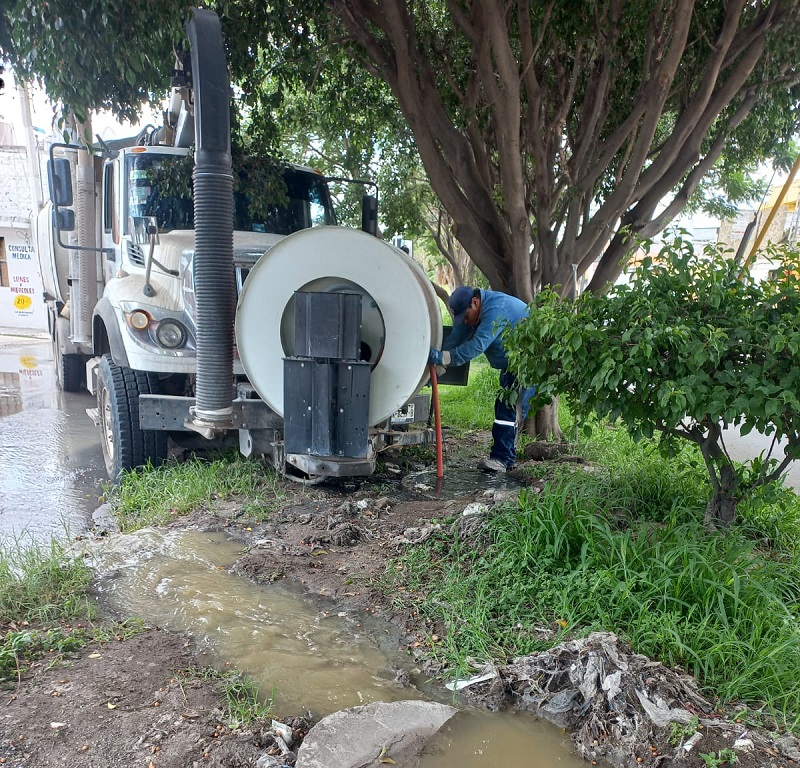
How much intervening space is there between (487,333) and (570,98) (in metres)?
2.62

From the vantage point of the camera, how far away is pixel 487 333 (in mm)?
5230

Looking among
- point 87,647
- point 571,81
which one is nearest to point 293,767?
point 87,647

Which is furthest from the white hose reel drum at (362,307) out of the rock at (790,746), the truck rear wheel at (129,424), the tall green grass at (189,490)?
the rock at (790,746)

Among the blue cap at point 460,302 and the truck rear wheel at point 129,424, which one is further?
the blue cap at point 460,302

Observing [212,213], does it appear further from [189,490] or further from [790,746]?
[790,746]

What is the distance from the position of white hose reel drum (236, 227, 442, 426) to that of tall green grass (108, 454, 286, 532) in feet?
2.67

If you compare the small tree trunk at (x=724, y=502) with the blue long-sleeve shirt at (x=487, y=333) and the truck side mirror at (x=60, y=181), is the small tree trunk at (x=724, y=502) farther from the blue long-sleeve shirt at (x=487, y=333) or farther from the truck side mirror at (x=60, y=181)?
the truck side mirror at (x=60, y=181)

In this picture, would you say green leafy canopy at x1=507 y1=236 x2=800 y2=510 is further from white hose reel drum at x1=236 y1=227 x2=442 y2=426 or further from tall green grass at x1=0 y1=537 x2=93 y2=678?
tall green grass at x1=0 y1=537 x2=93 y2=678

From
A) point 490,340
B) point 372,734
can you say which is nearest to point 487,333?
point 490,340

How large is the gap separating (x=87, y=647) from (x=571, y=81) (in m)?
5.95

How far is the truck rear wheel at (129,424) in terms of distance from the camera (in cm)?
501

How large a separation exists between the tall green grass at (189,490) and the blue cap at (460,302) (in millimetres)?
2004

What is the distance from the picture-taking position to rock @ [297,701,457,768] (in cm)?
222

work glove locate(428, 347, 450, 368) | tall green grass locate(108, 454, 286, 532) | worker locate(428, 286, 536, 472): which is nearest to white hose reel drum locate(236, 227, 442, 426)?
work glove locate(428, 347, 450, 368)
